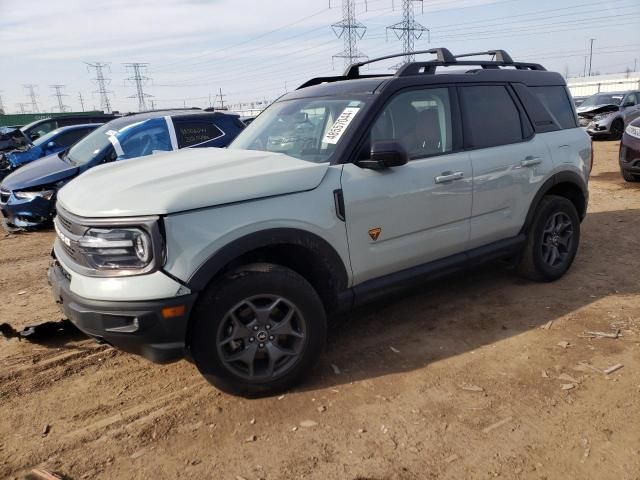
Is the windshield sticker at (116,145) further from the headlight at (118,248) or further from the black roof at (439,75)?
the headlight at (118,248)

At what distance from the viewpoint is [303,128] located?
3764 mm

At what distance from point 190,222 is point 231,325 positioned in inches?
25.5

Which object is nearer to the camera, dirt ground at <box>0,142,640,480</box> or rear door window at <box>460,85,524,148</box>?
dirt ground at <box>0,142,640,480</box>

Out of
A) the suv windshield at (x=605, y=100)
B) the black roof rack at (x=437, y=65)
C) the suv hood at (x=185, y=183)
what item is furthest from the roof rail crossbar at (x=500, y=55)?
the suv windshield at (x=605, y=100)

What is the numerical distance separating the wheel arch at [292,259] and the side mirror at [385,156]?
60 cm

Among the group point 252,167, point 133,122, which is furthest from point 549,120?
point 133,122

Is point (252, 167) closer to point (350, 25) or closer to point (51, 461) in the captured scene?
point (51, 461)

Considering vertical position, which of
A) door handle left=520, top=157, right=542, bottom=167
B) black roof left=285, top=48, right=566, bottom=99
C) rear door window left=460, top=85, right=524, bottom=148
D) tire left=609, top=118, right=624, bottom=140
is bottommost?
tire left=609, top=118, right=624, bottom=140

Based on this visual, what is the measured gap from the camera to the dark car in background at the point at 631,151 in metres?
8.80

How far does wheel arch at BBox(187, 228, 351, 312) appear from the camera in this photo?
8.93ft

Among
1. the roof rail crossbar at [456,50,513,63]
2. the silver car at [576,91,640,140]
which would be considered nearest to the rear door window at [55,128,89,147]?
the roof rail crossbar at [456,50,513,63]

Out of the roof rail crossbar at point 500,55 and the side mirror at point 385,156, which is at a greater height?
the roof rail crossbar at point 500,55

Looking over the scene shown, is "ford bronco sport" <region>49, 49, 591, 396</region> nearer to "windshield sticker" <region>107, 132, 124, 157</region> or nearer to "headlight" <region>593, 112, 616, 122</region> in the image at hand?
"windshield sticker" <region>107, 132, 124, 157</region>

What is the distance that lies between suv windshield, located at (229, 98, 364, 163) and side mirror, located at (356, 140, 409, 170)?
268mm
